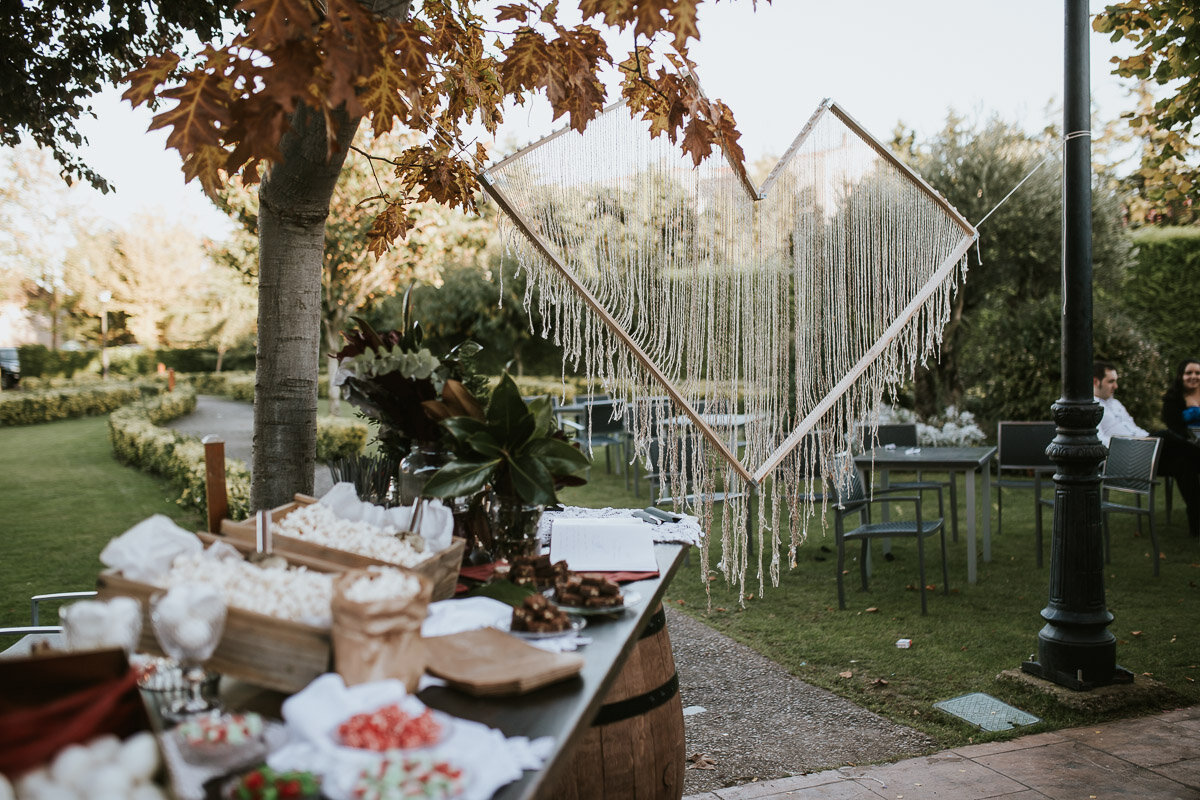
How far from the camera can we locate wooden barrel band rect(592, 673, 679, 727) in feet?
6.84

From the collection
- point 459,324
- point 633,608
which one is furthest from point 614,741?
point 459,324

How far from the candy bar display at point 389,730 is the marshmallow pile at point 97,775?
0.72 ft

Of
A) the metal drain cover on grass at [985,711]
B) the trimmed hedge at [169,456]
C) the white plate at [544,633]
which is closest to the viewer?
the white plate at [544,633]

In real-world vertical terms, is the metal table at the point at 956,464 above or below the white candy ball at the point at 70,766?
below

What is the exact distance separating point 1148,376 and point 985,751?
796 cm

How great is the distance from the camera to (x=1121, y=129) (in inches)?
484

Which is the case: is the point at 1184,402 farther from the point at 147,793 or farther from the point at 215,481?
the point at 147,793

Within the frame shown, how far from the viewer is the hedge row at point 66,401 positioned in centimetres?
1819

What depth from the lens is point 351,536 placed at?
163cm

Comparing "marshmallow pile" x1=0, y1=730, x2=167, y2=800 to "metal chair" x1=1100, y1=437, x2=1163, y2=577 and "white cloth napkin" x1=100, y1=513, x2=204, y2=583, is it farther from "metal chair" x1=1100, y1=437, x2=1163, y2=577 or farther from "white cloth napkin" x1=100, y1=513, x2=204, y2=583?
"metal chair" x1=1100, y1=437, x2=1163, y2=577

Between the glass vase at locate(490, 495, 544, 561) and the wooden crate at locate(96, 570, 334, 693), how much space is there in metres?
0.70

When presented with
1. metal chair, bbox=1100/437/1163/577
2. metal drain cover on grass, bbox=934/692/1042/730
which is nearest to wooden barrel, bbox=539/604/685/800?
metal drain cover on grass, bbox=934/692/1042/730

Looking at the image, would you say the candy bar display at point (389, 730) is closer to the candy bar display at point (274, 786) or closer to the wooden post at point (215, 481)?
Answer: the candy bar display at point (274, 786)

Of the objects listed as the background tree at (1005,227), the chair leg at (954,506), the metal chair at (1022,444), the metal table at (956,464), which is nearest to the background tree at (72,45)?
the metal table at (956,464)
